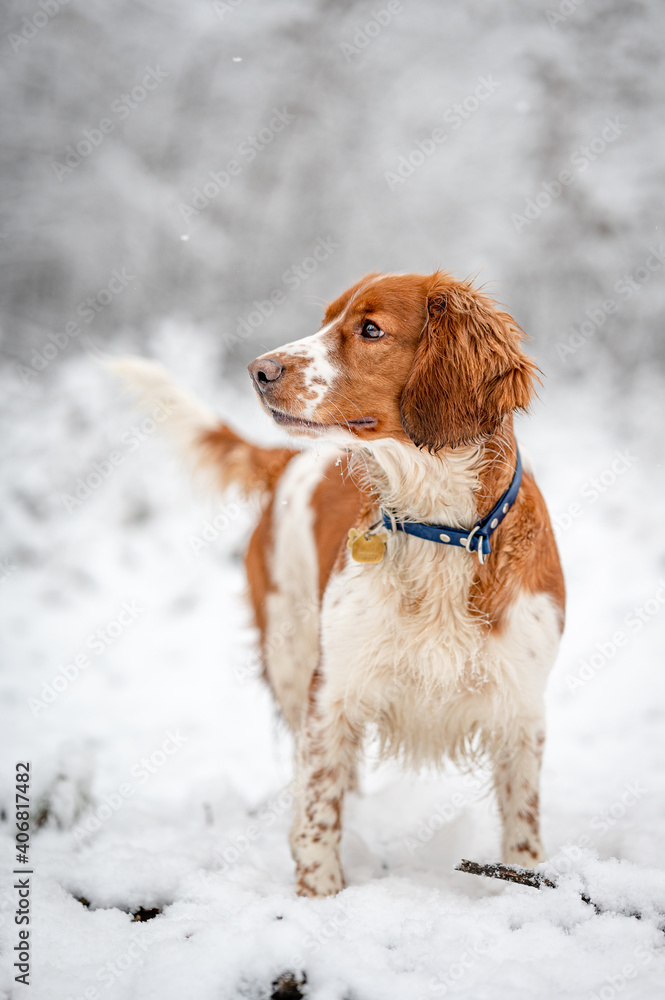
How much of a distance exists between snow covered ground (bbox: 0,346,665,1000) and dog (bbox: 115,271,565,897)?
30 cm

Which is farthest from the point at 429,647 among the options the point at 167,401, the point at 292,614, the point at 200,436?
the point at 167,401

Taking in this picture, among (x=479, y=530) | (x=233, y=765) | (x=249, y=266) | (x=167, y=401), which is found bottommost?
(x=233, y=765)

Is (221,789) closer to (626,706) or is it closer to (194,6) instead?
(626,706)

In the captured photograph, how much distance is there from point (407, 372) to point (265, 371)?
38cm

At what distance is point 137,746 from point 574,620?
2.57 meters

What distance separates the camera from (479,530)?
1.88 meters

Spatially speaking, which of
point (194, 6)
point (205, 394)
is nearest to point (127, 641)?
point (205, 394)

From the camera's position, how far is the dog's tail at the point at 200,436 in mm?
3082

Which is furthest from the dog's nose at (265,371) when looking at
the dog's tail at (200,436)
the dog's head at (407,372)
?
the dog's tail at (200,436)

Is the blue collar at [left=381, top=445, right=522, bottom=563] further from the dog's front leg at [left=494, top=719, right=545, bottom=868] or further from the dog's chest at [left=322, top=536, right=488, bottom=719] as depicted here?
the dog's front leg at [left=494, top=719, right=545, bottom=868]

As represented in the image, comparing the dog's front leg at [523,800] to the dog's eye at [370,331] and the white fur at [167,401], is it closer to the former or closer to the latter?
the dog's eye at [370,331]

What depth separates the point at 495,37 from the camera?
5.38m

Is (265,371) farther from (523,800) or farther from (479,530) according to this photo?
(523,800)

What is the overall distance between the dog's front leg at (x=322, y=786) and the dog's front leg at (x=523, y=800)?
490 mm
